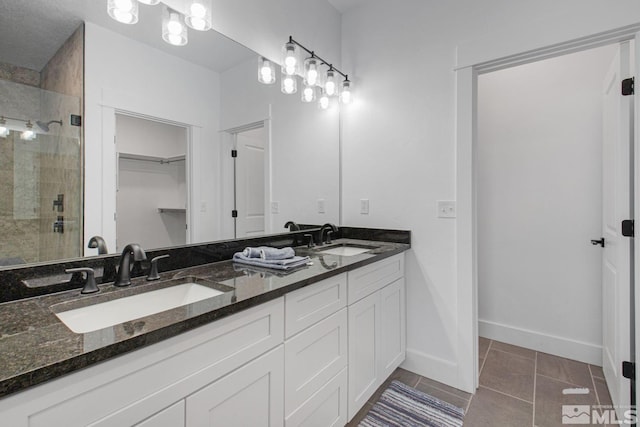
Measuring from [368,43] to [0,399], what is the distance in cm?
261

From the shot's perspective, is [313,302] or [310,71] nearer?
[313,302]

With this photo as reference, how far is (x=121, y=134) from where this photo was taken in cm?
119

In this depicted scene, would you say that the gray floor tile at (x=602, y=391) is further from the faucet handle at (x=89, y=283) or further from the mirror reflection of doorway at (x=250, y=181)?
the faucet handle at (x=89, y=283)

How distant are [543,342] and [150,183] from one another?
291 centimetres

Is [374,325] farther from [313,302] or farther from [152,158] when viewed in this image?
[152,158]

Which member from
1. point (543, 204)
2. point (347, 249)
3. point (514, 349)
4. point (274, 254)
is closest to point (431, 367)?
point (514, 349)

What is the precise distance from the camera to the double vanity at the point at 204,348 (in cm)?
61

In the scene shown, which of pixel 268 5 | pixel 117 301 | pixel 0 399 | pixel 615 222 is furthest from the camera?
pixel 268 5

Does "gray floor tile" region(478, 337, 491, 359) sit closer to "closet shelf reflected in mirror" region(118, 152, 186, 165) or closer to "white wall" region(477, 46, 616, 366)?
"white wall" region(477, 46, 616, 366)

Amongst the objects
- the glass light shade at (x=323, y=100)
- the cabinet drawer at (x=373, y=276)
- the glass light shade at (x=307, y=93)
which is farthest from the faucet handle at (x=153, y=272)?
the glass light shade at (x=323, y=100)

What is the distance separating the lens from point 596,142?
2141 millimetres

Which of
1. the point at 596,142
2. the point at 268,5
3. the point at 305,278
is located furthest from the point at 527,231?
the point at 268,5

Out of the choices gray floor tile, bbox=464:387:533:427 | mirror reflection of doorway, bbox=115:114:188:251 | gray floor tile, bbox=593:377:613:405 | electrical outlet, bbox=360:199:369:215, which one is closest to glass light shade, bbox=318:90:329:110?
electrical outlet, bbox=360:199:369:215

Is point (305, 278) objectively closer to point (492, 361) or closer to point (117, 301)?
point (117, 301)
